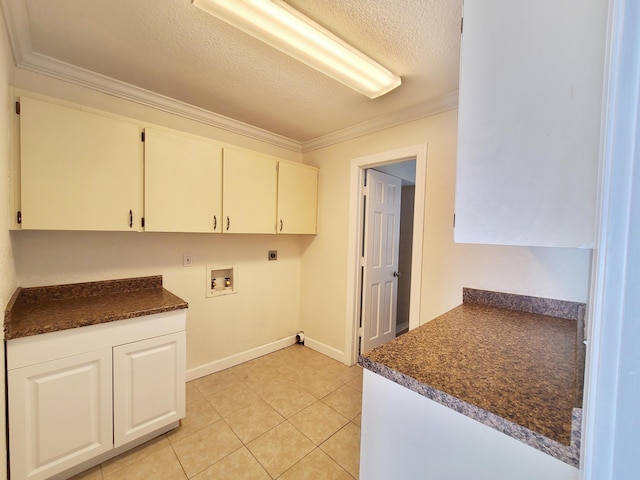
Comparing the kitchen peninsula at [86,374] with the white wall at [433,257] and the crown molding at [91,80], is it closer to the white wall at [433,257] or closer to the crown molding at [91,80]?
the crown molding at [91,80]

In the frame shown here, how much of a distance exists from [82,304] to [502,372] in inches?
88.6

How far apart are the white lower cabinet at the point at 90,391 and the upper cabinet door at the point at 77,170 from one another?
0.65m

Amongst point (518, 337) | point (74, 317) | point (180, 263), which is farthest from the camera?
point (180, 263)

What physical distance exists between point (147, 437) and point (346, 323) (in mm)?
1753

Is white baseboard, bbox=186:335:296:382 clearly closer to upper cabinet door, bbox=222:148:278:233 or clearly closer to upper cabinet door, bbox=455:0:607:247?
upper cabinet door, bbox=222:148:278:233

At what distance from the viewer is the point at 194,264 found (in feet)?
7.62

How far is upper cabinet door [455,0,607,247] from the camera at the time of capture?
0.58 metres

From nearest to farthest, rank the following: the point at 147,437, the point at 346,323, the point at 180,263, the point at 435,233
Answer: the point at 147,437 → the point at 435,233 → the point at 180,263 → the point at 346,323

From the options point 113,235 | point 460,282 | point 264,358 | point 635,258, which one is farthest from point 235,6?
point 264,358

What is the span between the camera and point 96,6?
1.23 metres

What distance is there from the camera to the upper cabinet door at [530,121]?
22.8 inches

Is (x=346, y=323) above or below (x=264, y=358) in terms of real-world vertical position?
above

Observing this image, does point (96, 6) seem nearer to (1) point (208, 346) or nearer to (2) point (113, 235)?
(2) point (113, 235)

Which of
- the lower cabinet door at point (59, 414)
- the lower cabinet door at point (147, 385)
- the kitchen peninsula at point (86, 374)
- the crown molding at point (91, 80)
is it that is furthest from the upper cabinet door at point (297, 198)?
the lower cabinet door at point (59, 414)
